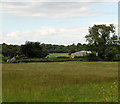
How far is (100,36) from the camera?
224ft

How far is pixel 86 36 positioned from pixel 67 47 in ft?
110

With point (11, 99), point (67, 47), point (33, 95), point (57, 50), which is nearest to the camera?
point (11, 99)

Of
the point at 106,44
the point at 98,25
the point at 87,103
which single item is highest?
the point at 98,25

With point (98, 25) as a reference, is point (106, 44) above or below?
below

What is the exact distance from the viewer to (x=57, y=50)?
3386 inches

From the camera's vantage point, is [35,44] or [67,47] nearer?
[35,44]

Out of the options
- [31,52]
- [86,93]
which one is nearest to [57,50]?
[31,52]

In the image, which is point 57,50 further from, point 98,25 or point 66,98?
point 66,98

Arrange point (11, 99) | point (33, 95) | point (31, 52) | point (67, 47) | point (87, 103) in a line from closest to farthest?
point (87, 103)
point (11, 99)
point (33, 95)
point (31, 52)
point (67, 47)

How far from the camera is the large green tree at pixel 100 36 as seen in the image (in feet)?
220

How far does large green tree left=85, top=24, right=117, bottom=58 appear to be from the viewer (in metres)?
66.9

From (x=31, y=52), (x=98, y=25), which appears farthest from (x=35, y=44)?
(x=98, y=25)

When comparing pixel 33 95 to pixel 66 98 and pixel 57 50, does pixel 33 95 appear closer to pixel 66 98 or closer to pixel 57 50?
pixel 66 98

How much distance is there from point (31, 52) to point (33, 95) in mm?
55126
